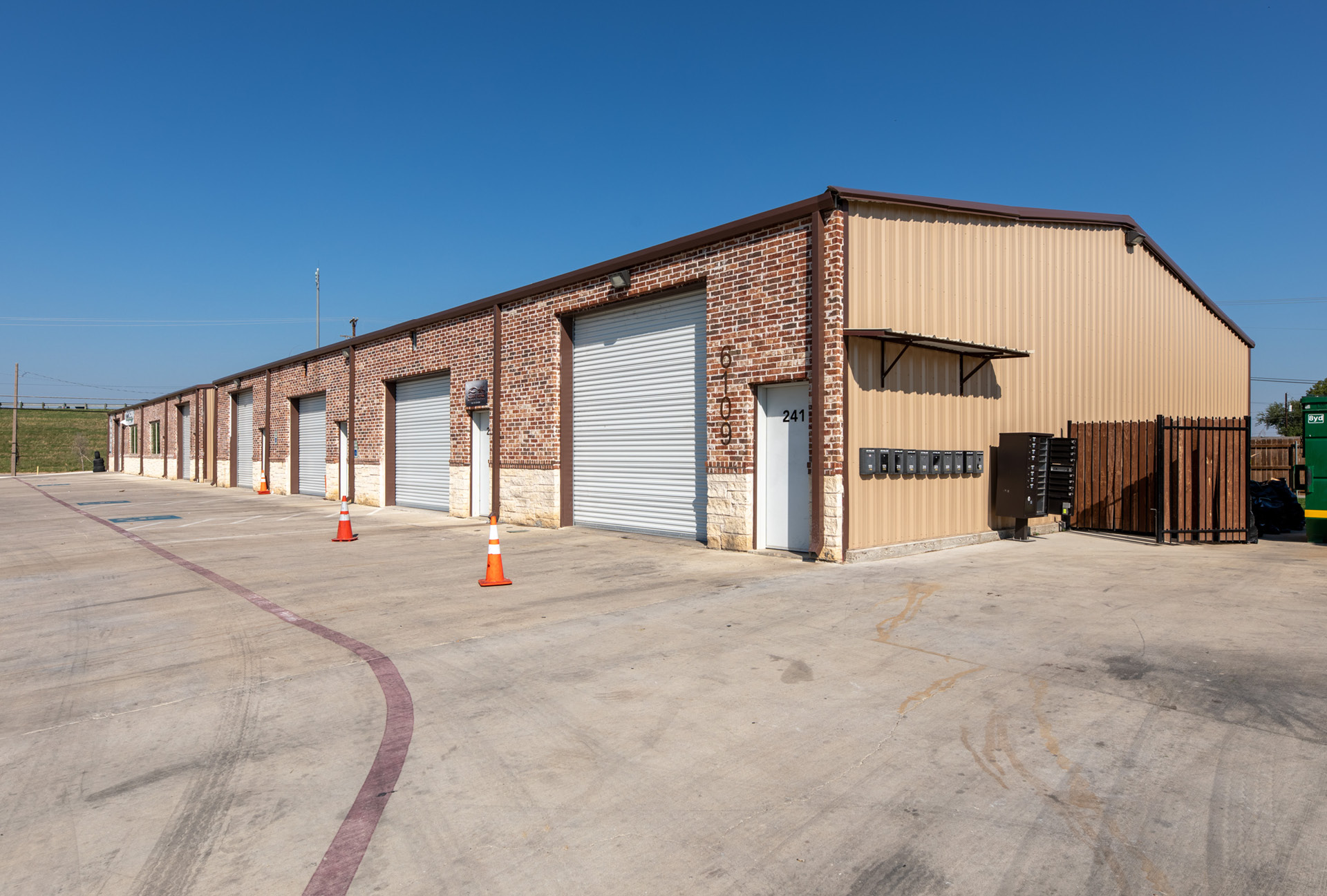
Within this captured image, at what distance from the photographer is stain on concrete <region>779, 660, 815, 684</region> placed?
16.8 feet

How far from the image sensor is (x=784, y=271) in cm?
1046

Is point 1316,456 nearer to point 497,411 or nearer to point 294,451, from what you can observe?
point 497,411

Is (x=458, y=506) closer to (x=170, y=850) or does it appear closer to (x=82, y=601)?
(x=82, y=601)

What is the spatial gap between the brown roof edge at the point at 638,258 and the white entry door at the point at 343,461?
3430 mm

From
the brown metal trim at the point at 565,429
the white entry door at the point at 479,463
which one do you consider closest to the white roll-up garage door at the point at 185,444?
the white entry door at the point at 479,463

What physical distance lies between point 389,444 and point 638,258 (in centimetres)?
1166

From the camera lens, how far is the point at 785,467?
10.8 m

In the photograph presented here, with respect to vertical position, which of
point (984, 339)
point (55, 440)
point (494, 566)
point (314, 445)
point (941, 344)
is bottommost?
point (494, 566)

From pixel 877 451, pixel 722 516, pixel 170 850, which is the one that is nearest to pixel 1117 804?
pixel 170 850

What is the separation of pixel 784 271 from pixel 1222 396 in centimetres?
1638

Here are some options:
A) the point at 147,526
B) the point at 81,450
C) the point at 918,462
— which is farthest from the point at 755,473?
the point at 81,450

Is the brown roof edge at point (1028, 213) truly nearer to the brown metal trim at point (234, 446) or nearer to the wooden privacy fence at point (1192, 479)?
the wooden privacy fence at point (1192, 479)

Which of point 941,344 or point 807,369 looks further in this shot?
point 941,344

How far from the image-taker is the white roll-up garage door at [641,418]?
1248cm
